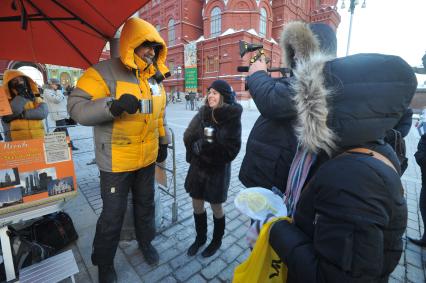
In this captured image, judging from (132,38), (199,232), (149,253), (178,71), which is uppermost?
(178,71)

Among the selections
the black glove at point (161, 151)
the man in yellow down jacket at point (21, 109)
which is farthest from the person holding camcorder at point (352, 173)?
the man in yellow down jacket at point (21, 109)

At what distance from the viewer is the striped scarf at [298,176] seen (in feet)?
3.88

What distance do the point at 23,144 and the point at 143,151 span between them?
2.82ft

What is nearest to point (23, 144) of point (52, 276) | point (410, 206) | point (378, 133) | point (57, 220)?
point (52, 276)

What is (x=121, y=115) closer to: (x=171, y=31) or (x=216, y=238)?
(x=216, y=238)

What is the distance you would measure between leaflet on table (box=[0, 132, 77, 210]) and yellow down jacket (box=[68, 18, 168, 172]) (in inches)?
10.3

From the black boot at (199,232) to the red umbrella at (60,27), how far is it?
82.7 inches

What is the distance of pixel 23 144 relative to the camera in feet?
5.15

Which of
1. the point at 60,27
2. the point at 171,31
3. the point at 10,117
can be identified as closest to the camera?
the point at 60,27

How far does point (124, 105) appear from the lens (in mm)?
1727

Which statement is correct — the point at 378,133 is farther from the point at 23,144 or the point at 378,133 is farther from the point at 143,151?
the point at 23,144

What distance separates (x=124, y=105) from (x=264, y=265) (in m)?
1.43

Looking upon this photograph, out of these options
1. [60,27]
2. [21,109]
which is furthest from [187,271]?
[21,109]

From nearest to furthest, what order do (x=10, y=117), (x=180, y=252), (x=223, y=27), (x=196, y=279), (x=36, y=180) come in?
(x=36, y=180) < (x=196, y=279) < (x=180, y=252) < (x=10, y=117) < (x=223, y=27)
